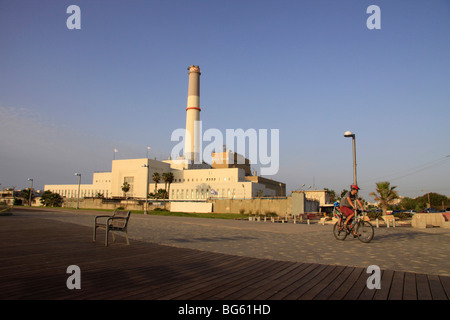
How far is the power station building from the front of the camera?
8641cm

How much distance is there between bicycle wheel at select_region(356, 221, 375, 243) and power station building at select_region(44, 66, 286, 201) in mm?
71262

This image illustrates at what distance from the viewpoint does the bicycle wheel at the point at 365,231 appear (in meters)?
9.73

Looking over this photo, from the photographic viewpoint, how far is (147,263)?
6.02m

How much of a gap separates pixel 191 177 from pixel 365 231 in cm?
9303

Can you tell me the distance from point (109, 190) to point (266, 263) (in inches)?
4316

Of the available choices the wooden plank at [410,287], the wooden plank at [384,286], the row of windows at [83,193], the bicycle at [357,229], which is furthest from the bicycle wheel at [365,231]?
the row of windows at [83,193]

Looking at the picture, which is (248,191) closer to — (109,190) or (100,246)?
(109,190)

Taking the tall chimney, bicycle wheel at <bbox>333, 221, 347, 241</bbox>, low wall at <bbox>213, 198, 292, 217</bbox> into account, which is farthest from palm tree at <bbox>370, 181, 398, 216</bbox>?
the tall chimney

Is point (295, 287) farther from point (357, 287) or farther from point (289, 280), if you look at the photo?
point (357, 287)

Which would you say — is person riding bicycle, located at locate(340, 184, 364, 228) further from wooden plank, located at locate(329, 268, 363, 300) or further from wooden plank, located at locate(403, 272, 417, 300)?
wooden plank, located at locate(403, 272, 417, 300)

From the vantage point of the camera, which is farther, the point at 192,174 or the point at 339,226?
the point at 192,174

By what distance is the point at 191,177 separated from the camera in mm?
101562

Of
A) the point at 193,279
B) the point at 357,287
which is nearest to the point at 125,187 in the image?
the point at 193,279
